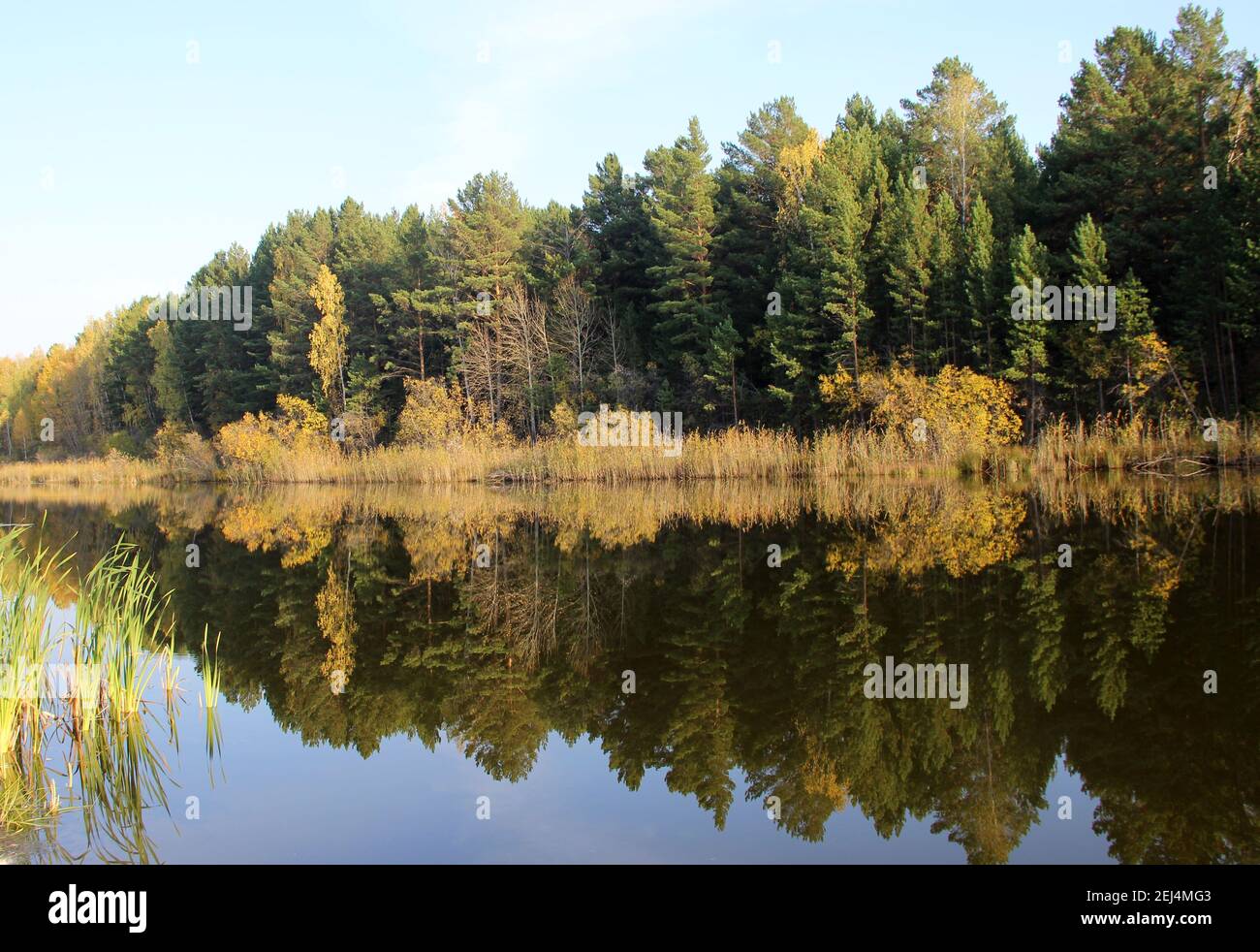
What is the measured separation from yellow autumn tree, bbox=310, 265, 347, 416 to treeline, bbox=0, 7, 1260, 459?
0.11m

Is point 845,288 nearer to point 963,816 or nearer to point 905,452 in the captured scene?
point 905,452

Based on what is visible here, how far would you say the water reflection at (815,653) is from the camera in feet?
13.0

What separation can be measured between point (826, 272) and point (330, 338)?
24634 mm

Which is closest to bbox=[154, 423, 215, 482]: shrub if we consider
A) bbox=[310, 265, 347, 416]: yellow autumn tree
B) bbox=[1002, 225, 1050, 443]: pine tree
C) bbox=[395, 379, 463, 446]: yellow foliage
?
bbox=[310, 265, 347, 416]: yellow autumn tree

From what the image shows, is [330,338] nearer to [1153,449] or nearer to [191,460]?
[191,460]

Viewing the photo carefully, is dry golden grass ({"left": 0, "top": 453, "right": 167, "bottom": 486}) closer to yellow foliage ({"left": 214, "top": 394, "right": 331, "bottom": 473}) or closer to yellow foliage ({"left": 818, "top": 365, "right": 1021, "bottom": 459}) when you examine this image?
yellow foliage ({"left": 214, "top": 394, "right": 331, "bottom": 473})

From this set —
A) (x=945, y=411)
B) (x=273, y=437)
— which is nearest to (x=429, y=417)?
(x=273, y=437)

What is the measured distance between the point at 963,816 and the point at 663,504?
15.6 metres

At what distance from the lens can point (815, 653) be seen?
6.25 metres
